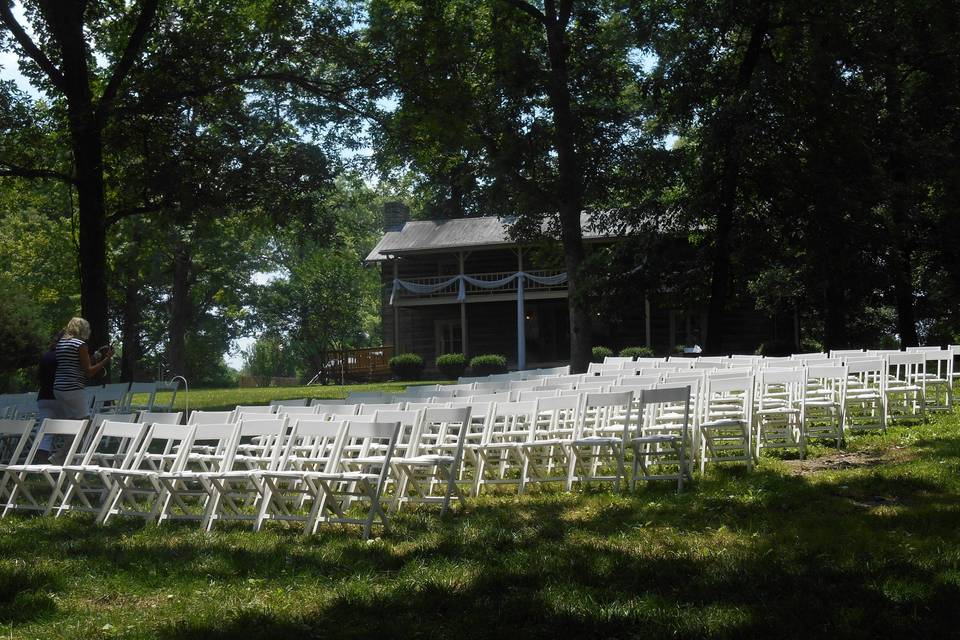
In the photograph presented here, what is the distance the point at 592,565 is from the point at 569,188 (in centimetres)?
1621

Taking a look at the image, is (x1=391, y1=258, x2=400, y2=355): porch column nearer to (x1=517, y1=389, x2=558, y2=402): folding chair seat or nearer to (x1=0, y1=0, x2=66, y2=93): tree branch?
(x1=0, y1=0, x2=66, y2=93): tree branch

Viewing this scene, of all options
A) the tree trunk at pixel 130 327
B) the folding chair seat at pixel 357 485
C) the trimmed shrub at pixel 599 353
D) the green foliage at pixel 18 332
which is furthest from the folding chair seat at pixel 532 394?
the tree trunk at pixel 130 327

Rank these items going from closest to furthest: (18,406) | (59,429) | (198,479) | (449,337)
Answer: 1. (198,479)
2. (59,429)
3. (18,406)
4. (449,337)

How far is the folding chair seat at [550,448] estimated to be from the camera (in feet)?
28.7

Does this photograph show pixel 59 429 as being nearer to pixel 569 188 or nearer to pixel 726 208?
pixel 726 208

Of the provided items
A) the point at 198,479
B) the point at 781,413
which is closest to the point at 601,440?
the point at 781,413

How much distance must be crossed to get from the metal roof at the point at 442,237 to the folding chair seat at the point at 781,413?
22.8 metres

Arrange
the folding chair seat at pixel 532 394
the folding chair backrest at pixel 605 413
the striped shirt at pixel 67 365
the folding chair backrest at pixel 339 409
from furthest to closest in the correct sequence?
the striped shirt at pixel 67 365 < the folding chair seat at pixel 532 394 < the folding chair backrest at pixel 339 409 < the folding chair backrest at pixel 605 413

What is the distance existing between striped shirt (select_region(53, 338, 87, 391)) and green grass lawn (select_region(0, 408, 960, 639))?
2650 mm

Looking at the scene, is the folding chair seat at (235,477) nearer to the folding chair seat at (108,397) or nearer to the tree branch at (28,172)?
the folding chair seat at (108,397)

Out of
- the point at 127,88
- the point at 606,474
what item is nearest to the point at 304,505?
the point at 606,474

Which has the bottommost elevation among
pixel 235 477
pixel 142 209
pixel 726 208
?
pixel 235 477

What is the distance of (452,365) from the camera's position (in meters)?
32.6

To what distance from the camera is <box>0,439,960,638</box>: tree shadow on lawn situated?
16.4 feet
